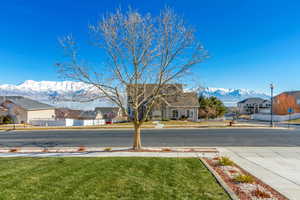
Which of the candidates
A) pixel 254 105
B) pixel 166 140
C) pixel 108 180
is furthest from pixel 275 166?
pixel 254 105

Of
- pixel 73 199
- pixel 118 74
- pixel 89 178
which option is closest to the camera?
pixel 73 199

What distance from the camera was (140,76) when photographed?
28.2 feet

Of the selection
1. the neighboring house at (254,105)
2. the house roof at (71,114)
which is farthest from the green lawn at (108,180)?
the neighboring house at (254,105)

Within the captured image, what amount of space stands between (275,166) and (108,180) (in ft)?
22.6

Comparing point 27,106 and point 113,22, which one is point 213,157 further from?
point 27,106

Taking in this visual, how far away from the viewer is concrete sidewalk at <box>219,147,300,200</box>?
4.55m

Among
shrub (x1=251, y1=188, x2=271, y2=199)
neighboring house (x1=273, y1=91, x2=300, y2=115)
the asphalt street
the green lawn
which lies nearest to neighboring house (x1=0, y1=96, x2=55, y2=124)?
the asphalt street

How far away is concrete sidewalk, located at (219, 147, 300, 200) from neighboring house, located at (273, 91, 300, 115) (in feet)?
151

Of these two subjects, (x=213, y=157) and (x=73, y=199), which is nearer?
(x=73, y=199)

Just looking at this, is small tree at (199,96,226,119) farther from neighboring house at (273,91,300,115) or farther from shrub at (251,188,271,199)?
shrub at (251,188,271,199)

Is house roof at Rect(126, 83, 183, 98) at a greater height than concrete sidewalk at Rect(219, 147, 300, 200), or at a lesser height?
greater

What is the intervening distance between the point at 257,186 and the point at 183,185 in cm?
224

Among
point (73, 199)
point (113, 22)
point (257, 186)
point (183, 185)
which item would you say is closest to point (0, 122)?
point (113, 22)

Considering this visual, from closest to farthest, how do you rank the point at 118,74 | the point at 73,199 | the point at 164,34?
the point at 73,199 → the point at 164,34 → the point at 118,74
